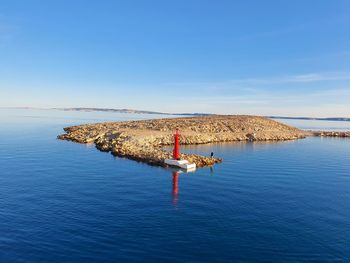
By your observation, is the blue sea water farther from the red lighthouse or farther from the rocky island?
the rocky island

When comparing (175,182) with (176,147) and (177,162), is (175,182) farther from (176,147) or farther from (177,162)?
(176,147)

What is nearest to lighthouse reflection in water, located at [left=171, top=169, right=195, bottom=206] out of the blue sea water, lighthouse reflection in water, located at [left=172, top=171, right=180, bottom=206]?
lighthouse reflection in water, located at [left=172, top=171, right=180, bottom=206]

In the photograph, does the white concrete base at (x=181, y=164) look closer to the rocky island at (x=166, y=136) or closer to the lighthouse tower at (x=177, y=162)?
the lighthouse tower at (x=177, y=162)

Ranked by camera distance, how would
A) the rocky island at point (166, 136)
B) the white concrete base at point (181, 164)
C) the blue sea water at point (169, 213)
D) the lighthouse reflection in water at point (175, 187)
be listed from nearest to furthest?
the blue sea water at point (169, 213), the lighthouse reflection in water at point (175, 187), the white concrete base at point (181, 164), the rocky island at point (166, 136)

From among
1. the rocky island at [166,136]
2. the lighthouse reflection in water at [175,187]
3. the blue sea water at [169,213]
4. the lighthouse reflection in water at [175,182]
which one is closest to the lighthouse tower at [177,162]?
the lighthouse reflection in water at [175,182]

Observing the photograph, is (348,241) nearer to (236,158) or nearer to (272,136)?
(236,158)

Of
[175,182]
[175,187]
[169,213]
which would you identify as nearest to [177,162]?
[175,182]
